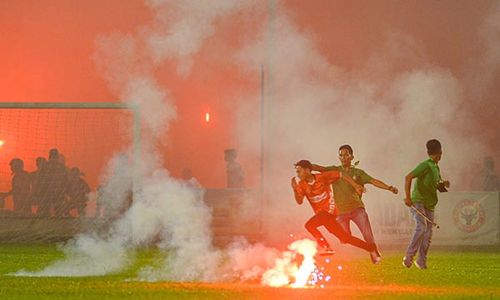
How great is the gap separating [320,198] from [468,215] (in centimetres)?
1014

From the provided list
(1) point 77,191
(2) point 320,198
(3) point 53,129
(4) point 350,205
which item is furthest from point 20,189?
(2) point 320,198

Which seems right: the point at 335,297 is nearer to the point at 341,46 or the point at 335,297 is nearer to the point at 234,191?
the point at 234,191

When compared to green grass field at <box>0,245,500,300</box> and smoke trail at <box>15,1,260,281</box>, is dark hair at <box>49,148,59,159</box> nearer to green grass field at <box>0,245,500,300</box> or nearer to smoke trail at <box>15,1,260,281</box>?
smoke trail at <box>15,1,260,281</box>

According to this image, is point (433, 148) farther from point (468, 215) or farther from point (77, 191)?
point (77, 191)

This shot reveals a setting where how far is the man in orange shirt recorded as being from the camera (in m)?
13.7

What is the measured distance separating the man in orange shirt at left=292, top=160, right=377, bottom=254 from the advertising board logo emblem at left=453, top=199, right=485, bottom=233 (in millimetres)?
9506

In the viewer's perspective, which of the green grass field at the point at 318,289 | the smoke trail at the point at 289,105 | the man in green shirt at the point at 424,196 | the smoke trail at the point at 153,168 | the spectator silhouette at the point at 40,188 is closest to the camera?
the green grass field at the point at 318,289

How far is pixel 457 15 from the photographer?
26.3 m

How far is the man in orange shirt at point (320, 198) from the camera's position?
13.7 metres

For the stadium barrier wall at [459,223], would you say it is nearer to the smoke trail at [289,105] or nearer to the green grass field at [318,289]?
the smoke trail at [289,105]

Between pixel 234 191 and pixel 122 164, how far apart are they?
9.99ft

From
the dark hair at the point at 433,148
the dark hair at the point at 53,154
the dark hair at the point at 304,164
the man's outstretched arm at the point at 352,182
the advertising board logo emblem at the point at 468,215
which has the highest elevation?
the dark hair at the point at 53,154

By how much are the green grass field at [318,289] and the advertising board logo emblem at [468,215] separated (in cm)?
655

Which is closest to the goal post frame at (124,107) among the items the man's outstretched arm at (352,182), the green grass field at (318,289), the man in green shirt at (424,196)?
the green grass field at (318,289)
